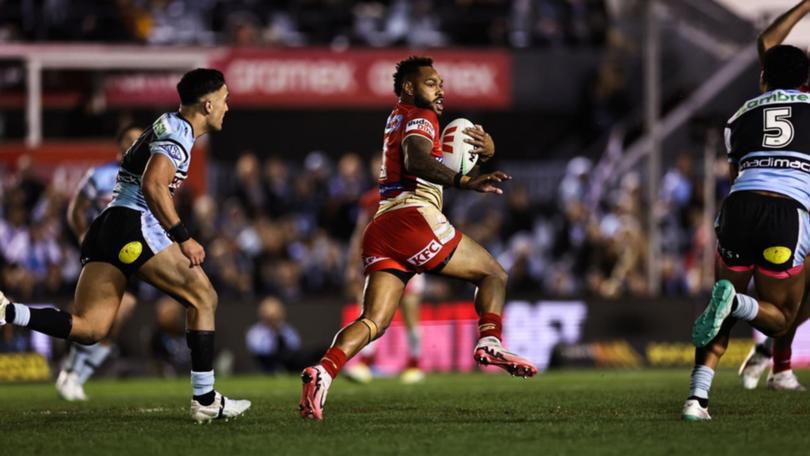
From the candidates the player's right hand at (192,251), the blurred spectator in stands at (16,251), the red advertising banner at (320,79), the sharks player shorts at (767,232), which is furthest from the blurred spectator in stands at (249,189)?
the sharks player shorts at (767,232)

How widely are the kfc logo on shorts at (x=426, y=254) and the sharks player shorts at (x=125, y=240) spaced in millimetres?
1762

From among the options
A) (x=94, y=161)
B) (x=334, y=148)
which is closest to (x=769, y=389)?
(x=94, y=161)

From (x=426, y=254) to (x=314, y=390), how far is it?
1253 millimetres

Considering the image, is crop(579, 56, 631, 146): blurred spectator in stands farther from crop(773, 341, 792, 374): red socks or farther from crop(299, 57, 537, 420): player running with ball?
crop(299, 57, 537, 420): player running with ball

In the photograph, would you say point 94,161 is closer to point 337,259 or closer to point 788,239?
point 337,259

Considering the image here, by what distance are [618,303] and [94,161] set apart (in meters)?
8.67

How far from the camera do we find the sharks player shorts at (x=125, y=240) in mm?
9648

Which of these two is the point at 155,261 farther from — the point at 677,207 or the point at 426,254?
the point at 677,207

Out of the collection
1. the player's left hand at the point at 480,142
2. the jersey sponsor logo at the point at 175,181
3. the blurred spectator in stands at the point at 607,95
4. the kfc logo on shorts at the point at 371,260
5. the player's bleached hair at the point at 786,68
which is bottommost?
the kfc logo on shorts at the point at 371,260

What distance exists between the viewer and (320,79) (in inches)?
1013

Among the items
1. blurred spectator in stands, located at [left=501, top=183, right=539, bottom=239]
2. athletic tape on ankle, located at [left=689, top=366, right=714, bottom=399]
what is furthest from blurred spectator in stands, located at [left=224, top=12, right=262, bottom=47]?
athletic tape on ankle, located at [left=689, top=366, right=714, bottom=399]

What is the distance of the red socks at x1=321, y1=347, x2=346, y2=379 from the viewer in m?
9.17

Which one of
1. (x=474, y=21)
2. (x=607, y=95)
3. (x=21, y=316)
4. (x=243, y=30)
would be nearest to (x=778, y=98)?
(x=21, y=316)

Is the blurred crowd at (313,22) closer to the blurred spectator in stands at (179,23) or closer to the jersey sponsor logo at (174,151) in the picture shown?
the blurred spectator in stands at (179,23)
